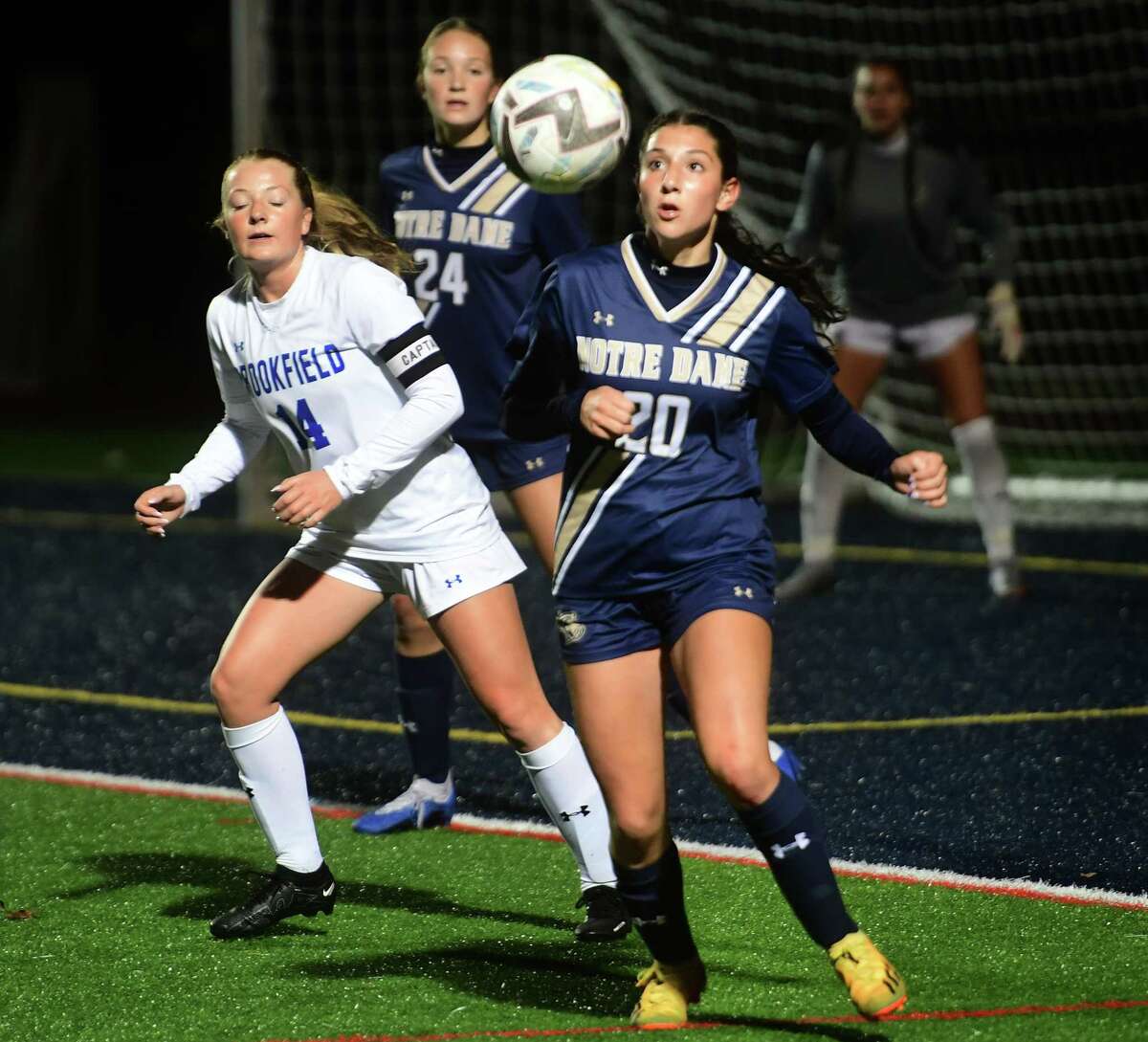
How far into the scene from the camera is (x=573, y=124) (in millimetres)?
4809

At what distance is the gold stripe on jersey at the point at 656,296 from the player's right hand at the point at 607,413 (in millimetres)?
222

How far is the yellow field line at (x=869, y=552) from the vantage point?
988 cm

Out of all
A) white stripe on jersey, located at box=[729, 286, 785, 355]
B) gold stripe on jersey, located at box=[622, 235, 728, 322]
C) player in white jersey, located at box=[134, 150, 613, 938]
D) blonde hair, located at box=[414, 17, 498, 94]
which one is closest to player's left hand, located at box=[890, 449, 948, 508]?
white stripe on jersey, located at box=[729, 286, 785, 355]

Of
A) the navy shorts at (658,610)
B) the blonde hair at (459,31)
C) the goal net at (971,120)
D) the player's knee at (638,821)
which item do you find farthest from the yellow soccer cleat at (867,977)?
the goal net at (971,120)

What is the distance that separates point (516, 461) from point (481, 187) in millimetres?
770

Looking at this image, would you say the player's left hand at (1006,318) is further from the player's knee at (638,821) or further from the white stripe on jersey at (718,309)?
the player's knee at (638,821)

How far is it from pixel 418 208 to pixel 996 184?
9296mm

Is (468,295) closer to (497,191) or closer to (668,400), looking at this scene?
(497,191)

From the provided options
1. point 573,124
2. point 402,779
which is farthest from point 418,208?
point 402,779

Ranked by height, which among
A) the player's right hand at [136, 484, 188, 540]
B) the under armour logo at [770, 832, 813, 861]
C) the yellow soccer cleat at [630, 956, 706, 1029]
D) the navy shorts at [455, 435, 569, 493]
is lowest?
the yellow soccer cleat at [630, 956, 706, 1029]

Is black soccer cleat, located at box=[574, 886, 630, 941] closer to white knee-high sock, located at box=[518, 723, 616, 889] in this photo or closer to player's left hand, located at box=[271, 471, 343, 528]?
Result: white knee-high sock, located at box=[518, 723, 616, 889]

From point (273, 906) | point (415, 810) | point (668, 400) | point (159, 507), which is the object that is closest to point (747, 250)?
point (668, 400)

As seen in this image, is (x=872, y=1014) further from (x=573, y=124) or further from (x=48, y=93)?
(x=48, y=93)

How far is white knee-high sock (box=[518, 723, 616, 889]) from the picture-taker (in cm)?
465
